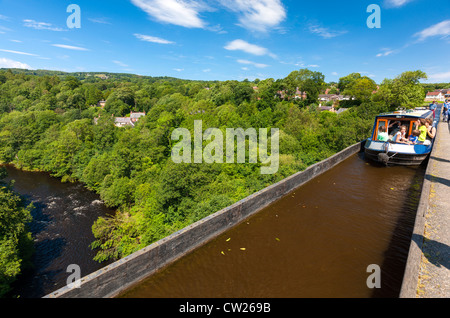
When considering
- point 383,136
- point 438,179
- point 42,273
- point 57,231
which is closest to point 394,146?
point 383,136

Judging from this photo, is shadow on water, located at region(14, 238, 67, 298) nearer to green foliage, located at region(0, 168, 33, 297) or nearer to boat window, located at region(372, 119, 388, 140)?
green foliage, located at region(0, 168, 33, 297)

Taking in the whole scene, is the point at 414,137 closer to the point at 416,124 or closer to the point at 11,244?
the point at 416,124

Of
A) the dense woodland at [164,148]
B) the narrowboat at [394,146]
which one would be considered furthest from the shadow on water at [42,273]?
the narrowboat at [394,146]

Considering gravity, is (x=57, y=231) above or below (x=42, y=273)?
above

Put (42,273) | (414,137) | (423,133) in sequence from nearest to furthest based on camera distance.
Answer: (423,133) → (414,137) → (42,273)

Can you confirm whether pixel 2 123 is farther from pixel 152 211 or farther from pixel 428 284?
pixel 428 284

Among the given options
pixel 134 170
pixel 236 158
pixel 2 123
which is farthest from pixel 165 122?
pixel 2 123

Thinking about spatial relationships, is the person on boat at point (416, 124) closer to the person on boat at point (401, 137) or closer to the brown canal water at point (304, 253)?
the person on boat at point (401, 137)
